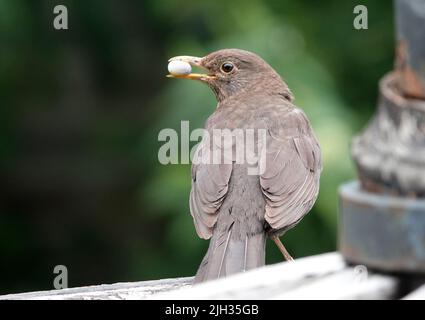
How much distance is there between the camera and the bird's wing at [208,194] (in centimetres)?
473

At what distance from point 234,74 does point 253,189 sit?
48.4 inches

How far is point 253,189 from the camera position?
4.80 meters

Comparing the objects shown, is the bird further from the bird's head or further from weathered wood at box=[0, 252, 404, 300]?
weathered wood at box=[0, 252, 404, 300]

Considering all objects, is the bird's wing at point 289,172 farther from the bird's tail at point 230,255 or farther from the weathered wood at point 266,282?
the weathered wood at point 266,282

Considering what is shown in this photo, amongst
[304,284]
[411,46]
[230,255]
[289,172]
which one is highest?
[411,46]

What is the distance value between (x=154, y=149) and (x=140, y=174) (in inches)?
42.9

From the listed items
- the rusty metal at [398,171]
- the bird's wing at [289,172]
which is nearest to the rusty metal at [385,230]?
the rusty metal at [398,171]

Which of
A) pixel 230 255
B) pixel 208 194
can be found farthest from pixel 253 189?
pixel 230 255

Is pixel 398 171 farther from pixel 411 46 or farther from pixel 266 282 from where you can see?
pixel 266 282

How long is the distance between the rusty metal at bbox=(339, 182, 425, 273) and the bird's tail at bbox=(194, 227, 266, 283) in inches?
69.1

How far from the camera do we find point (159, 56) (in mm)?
9586

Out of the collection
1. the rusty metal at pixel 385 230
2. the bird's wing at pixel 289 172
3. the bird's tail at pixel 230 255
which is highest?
the rusty metal at pixel 385 230

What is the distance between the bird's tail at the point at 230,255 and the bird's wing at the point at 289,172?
14cm

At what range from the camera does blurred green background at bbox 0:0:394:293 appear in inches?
287
